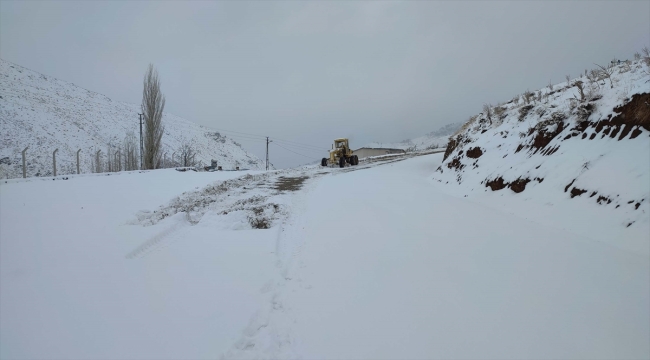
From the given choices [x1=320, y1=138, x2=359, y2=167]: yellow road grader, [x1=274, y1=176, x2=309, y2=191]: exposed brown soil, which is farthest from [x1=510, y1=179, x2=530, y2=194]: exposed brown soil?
[x1=320, y1=138, x2=359, y2=167]: yellow road grader

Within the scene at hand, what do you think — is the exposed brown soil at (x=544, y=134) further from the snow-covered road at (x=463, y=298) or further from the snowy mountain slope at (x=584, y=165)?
the snow-covered road at (x=463, y=298)

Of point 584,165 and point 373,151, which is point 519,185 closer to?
point 584,165

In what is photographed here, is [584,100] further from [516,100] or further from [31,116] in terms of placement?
[31,116]

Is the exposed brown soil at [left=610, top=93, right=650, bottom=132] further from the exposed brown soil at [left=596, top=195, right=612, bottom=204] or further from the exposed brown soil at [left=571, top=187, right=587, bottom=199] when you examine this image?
the exposed brown soil at [left=596, top=195, right=612, bottom=204]

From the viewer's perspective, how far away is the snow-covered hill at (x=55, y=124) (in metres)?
34.1

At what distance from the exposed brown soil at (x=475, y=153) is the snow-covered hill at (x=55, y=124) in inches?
907

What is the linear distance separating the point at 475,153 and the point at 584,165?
203 inches

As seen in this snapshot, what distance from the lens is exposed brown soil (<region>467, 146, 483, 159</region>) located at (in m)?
9.46

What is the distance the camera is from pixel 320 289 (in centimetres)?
317

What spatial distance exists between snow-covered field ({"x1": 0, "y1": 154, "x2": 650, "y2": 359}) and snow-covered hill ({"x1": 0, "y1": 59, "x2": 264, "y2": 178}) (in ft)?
58.8

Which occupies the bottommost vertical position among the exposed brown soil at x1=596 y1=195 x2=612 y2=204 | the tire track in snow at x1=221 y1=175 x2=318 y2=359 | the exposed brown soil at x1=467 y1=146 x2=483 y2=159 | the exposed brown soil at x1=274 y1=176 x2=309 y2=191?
the tire track in snow at x1=221 y1=175 x2=318 y2=359

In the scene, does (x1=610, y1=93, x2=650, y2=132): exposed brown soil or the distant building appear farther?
the distant building

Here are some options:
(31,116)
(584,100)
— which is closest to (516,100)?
(584,100)

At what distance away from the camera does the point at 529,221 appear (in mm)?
4773
